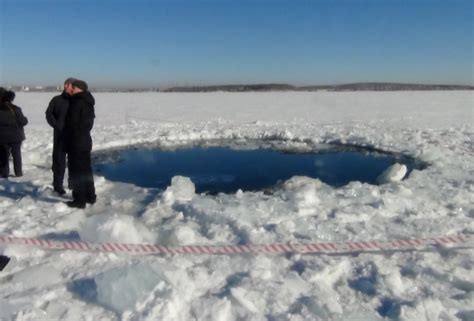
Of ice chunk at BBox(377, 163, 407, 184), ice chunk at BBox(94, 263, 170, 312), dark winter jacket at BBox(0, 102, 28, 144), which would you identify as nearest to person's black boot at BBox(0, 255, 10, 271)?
ice chunk at BBox(94, 263, 170, 312)

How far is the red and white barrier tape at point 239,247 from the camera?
12.8 feet

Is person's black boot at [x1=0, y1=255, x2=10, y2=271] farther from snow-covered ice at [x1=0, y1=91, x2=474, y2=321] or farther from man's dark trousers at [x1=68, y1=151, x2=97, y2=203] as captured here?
man's dark trousers at [x1=68, y1=151, x2=97, y2=203]

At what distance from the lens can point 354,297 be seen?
3277 mm

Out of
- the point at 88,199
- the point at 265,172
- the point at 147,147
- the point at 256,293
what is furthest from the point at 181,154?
the point at 256,293

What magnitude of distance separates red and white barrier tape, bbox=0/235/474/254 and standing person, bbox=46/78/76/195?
170 cm

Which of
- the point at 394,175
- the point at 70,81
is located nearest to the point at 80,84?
the point at 70,81

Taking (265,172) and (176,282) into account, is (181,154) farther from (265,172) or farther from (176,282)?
(176,282)

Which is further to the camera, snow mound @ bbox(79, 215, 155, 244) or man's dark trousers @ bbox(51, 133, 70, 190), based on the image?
man's dark trousers @ bbox(51, 133, 70, 190)

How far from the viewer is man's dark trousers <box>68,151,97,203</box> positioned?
5.15 metres

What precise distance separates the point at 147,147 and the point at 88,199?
5.47 metres

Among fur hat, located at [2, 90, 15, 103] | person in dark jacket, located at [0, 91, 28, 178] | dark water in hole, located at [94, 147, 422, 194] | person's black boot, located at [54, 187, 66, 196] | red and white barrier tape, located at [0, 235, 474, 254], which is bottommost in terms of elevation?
dark water in hole, located at [94, 147, 422, 194]

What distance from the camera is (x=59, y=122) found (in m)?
5.33

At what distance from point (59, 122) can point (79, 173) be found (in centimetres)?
69

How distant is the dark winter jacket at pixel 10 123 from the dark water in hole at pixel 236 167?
157cm
